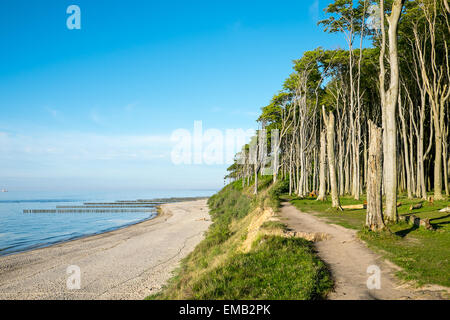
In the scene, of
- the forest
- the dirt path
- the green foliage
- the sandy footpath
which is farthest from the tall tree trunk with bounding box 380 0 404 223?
the sandy footpath

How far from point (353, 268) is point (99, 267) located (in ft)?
46.7

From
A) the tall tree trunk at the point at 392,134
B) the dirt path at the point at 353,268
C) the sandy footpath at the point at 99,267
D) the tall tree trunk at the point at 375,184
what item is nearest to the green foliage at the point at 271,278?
the dirt path at the point at 353,268

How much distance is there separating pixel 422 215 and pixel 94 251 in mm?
20969

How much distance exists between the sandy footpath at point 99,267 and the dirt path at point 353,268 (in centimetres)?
749

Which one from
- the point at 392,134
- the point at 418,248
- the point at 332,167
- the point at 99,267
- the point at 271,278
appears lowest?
the point at 99,267

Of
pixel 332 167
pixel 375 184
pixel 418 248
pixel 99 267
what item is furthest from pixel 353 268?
pixel 99 267

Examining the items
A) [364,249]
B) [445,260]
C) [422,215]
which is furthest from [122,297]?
[422,215]

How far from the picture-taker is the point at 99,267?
1584 centimetres

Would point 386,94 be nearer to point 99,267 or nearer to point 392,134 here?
point 392,134

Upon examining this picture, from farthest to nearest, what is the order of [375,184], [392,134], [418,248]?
[392,134]
[375,184]
[418,248]

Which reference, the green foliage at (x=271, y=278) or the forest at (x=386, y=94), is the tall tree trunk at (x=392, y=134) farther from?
the green foliage at (x=271, y=278)

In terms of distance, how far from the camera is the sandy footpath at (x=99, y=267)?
12047mm

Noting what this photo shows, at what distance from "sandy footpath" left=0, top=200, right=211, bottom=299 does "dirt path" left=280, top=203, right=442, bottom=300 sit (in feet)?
24.6

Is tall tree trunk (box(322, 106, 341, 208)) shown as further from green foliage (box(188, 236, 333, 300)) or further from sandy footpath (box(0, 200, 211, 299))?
sandy footpath (box(0, 200, 211, 299))
